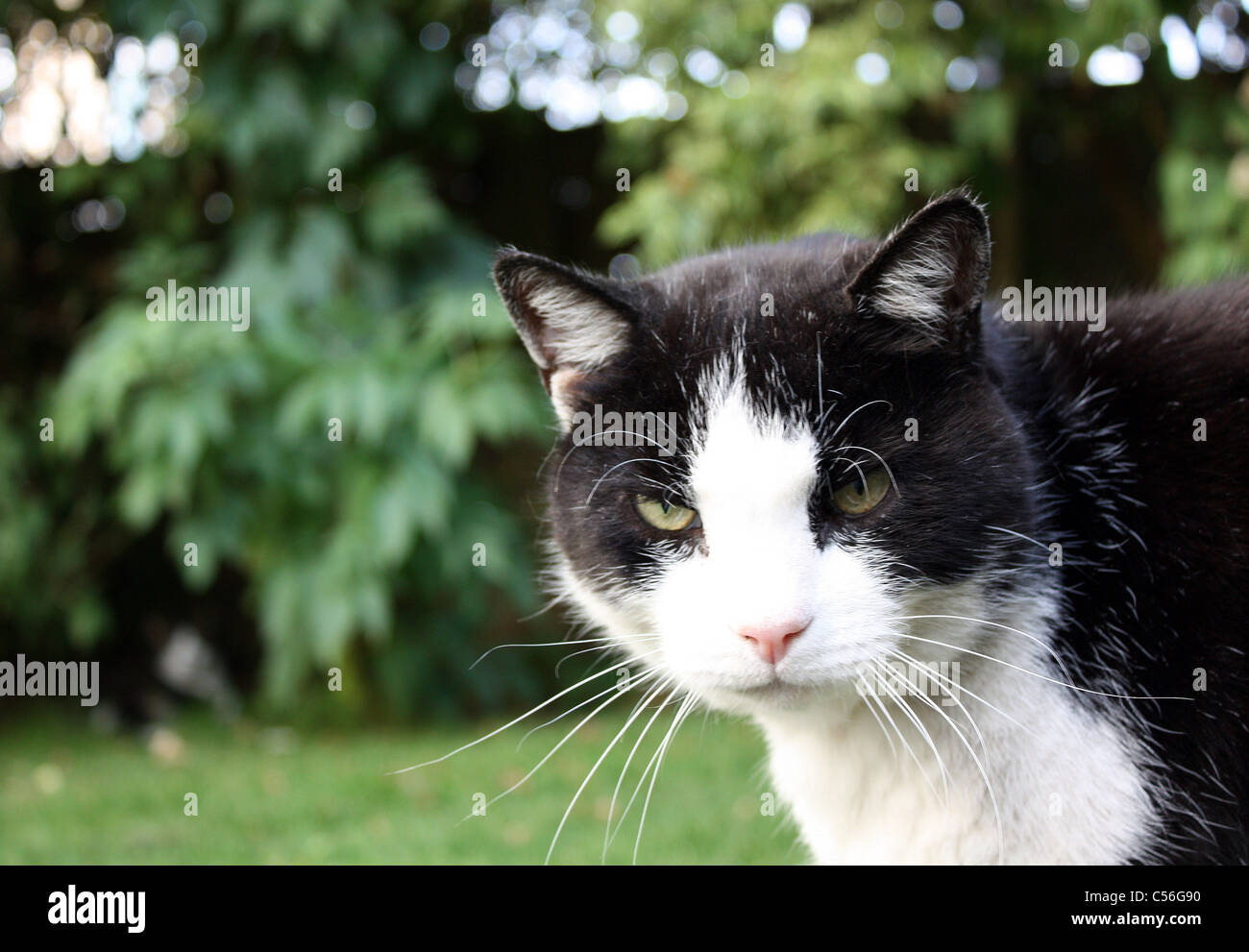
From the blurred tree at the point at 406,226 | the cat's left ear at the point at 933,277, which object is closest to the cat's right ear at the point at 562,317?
the cat's left ear at the point at 933,277

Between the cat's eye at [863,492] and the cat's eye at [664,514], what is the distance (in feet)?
0.70

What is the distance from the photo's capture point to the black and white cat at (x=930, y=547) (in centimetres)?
155

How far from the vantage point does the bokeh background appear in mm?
3922

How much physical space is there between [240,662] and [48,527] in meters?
1.24

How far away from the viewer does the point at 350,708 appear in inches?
200

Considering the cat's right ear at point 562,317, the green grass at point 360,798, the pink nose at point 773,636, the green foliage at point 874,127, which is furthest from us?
the green foliage at point 874,127

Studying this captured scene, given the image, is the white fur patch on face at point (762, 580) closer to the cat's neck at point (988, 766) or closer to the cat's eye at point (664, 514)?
the cat's eye at point (664, 514)

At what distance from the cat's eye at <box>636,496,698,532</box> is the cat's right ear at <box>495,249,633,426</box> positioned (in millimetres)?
255

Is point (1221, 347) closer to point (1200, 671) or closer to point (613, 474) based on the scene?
point (1200, 671)

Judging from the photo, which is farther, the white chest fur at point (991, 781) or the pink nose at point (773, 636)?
the white chest fur at point (991, 781)

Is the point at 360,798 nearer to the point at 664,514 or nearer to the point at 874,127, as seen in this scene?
the point at 664,514

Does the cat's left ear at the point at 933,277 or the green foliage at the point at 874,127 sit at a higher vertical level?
the green foliage at the point at 874,127

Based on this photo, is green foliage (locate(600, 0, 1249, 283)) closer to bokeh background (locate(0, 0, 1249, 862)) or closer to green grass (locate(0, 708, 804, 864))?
bokeh background (locate(0, 0, 1249, 862))
